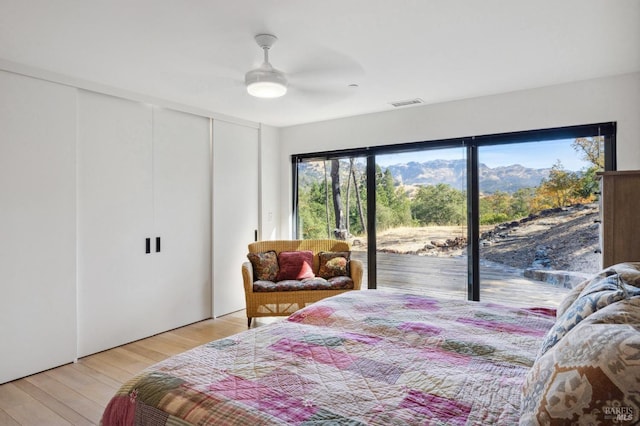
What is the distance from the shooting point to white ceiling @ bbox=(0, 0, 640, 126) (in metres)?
2.30

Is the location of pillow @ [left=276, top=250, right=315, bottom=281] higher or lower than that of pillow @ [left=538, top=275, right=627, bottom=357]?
lower

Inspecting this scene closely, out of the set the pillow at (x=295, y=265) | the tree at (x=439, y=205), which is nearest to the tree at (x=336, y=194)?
the pillow at (x=295, y=265)

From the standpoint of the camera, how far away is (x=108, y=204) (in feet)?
12.3

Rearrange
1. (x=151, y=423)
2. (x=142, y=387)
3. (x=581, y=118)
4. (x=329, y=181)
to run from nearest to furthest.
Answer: (x=151, y=423)
(x=142, y=387)
(x=581, y=118)
(x=329, y=181)

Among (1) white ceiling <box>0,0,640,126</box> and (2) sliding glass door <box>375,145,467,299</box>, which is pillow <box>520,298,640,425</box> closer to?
(1) white ceiling <box>0,0,640,126</box>

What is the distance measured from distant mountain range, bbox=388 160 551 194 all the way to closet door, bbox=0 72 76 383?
354cm

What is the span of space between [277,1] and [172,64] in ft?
4.43

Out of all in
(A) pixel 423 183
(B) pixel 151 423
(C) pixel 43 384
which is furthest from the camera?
(A) pixel 423 183

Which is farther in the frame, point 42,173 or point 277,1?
point 42,173

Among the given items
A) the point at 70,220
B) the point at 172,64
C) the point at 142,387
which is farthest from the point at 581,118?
the point at 70,220

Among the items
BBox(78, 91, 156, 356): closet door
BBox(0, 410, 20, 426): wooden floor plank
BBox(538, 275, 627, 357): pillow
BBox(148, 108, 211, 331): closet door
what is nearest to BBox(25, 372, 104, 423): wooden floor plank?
BBox(0, 410, 20, 426): wooden floor plank

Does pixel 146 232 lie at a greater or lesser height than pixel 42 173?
lesser

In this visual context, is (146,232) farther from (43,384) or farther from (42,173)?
(43,384)

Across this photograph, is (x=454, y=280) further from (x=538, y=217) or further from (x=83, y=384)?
(x=83, y=384)
